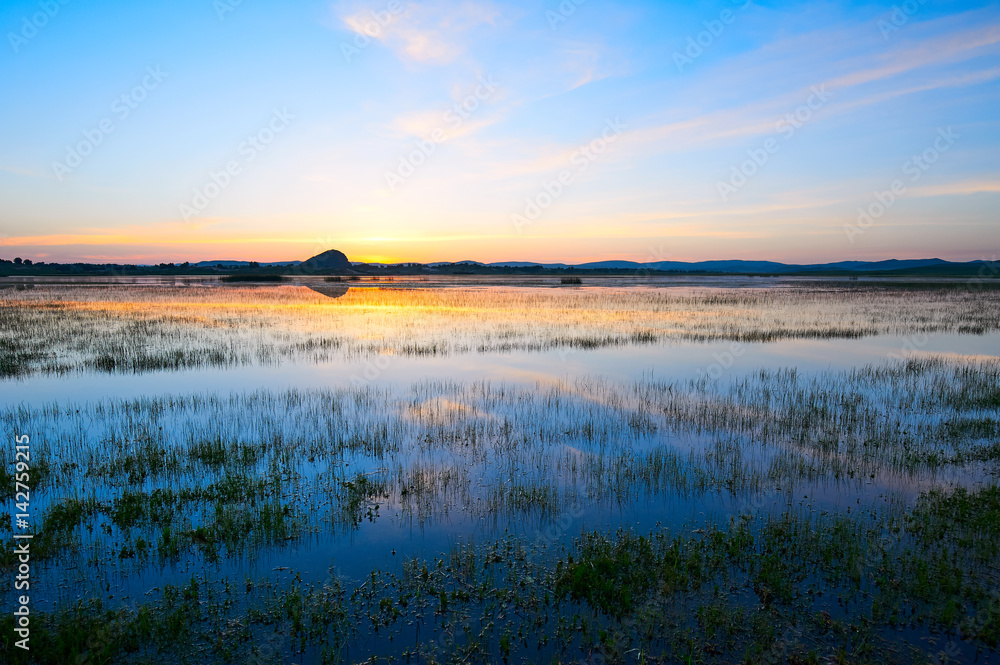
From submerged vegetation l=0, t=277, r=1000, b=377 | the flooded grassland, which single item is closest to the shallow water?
the flooded grassland

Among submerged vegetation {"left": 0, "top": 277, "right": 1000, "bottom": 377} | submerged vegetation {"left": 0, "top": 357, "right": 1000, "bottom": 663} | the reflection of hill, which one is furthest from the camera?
the reflection of hill

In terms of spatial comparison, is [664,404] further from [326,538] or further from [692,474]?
[326,538]

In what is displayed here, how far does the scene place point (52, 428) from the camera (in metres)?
11.8

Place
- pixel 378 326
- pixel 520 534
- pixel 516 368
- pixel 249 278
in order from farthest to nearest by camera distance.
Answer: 1. pixel 249 278
2. pixel 378 326
3. pixel 516 368
4. pixel 520 534

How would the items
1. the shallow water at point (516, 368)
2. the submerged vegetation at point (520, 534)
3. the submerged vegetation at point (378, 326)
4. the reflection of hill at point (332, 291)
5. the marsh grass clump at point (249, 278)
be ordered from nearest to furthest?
the submerged vegetation at point (520, 534) < the shallow water at point (516, 368) < the submerged vegetation at point (378, 326) < the reflection of hill at point (332, 291) < the marsh grass clump at point (249, 278)

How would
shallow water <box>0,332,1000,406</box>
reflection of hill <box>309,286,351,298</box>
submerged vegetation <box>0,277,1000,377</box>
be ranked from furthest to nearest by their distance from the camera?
1. reflection of hill <box>309,286,351,298</box>
2. submerged vegetation <box>0,277,1000,377</box>
3. shallow water <box>0,332,1000,406</box>

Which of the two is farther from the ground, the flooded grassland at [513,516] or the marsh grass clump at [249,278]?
the marsh grass clump at [249,278]

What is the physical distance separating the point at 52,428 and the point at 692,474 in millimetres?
14214

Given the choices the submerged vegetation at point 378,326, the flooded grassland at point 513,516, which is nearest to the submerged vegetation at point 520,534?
the flooded grassland at point 513,516

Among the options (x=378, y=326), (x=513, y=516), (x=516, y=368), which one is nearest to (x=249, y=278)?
(x=378, y=326)

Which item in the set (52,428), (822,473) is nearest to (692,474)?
(822,473)

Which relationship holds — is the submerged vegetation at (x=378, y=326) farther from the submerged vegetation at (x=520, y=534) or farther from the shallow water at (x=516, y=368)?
the submerged vegetation at (x=520, y=534)

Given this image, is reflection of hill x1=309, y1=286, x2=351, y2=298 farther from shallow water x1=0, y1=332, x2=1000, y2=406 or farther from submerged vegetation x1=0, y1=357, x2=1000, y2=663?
submerged vegetation x1=0, y1=357, x2=1000, y2=663

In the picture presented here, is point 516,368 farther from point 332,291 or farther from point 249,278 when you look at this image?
point 249,278
